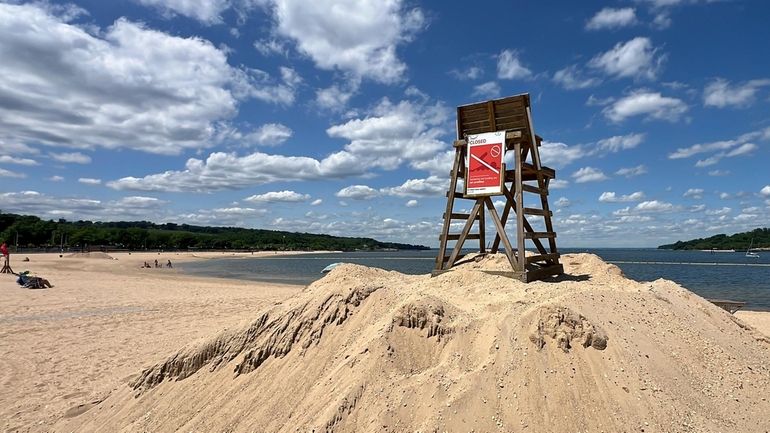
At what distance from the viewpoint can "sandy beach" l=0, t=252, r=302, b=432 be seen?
6.89 metres

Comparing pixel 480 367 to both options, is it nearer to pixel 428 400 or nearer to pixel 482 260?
pixel 428 400

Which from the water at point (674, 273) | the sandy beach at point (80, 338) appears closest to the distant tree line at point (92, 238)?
the water at point (674, 273)

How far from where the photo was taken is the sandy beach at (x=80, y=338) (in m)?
6.89

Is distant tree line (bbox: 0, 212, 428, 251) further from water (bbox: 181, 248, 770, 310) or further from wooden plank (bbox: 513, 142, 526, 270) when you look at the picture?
wooden plank (bbox: 513, 142, 526, 270)

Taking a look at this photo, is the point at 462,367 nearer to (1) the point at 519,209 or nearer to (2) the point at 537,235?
(1) the point at 519,209

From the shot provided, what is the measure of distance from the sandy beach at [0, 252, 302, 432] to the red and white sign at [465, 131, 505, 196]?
428 cm

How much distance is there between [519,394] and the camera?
3.91 m

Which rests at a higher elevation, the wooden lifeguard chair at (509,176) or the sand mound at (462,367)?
Result: the wooden lifeguard chair at (509,176)

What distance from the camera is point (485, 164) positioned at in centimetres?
754

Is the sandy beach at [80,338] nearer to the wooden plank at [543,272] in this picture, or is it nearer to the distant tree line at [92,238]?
the wooden plank at [543,272]

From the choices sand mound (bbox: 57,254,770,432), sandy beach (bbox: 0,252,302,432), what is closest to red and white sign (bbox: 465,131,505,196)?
sand mound (bbox: 57,254,770,432)

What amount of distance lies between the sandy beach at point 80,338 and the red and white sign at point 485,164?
428cm

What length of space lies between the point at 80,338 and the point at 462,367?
11033 mm

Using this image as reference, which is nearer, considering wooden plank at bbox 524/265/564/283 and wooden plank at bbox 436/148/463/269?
wooden plank at bbox 524/265/564/283
